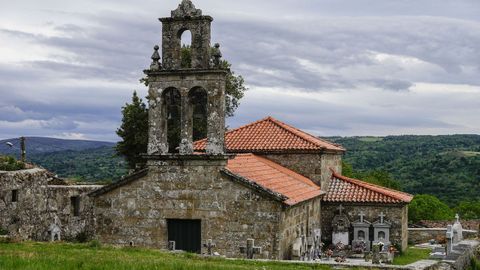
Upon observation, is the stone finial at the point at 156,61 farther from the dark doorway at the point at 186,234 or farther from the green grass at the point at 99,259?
the green grass at the point at 99,259

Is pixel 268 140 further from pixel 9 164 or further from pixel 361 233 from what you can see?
pixel 9 164

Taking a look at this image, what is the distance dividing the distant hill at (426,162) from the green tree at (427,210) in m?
17.1

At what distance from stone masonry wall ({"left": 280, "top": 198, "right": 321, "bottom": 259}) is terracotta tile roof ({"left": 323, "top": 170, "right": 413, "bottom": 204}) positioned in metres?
1.34

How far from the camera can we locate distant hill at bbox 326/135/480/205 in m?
76.5

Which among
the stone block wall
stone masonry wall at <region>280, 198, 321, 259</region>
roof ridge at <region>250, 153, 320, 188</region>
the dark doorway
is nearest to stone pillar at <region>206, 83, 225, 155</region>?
the dark doorway

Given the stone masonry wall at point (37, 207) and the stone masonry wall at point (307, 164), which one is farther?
the stone masonry wall at point (307, 164)

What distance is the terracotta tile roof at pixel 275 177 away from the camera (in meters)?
21.8

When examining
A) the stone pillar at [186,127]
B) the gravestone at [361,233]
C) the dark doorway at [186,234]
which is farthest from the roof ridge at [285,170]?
the stone pillar at [186,127]

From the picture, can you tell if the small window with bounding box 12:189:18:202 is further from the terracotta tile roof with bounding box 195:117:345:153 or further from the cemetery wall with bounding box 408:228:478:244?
the cemetery wall with bounding box 408:228:478:244

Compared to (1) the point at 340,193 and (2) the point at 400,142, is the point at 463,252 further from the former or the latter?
(2) the point at 400,142

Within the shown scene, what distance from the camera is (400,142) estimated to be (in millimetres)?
151375

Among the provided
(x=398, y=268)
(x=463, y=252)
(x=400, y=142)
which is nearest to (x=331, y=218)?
(x=463, y=252)

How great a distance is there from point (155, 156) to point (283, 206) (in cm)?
437

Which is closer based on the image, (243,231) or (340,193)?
(243,231)
